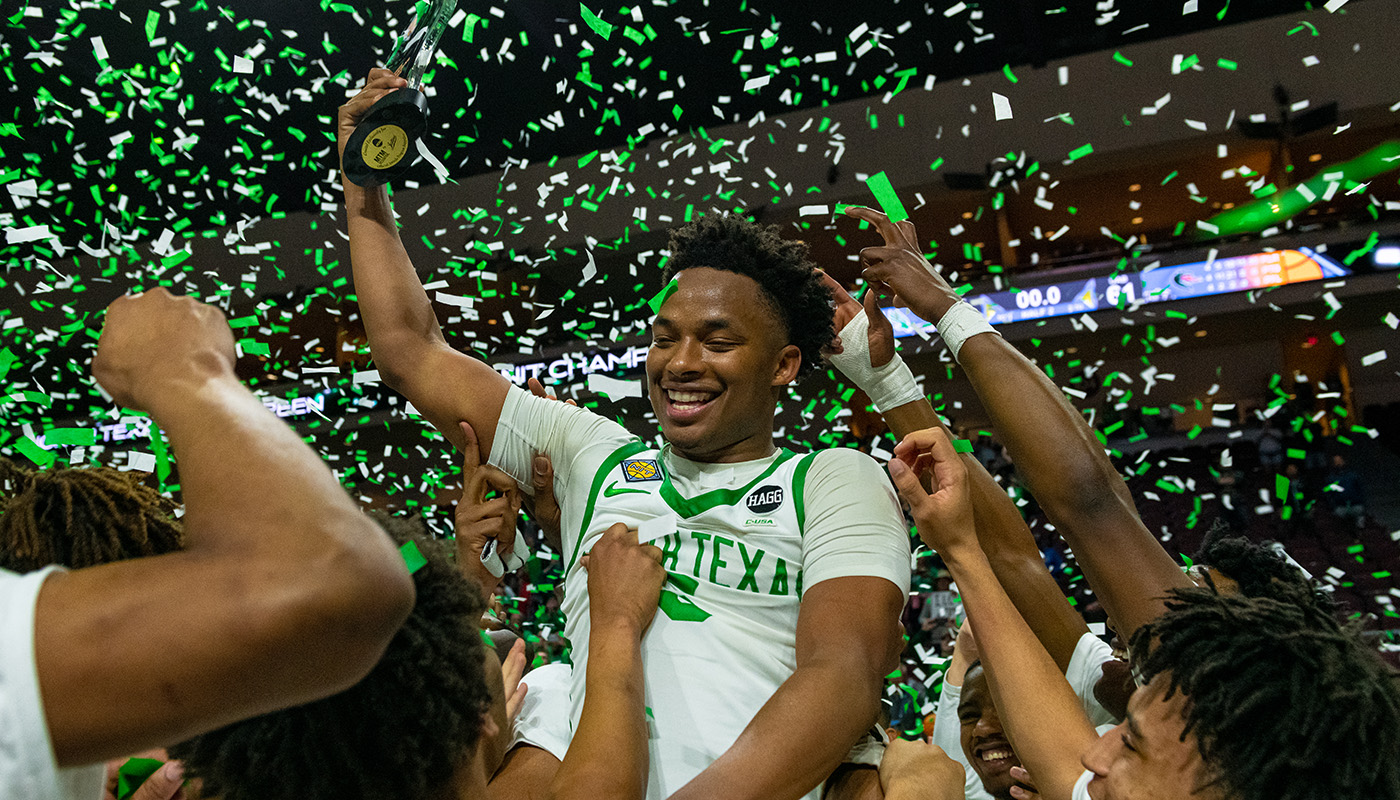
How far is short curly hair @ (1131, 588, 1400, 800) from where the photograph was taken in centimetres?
131

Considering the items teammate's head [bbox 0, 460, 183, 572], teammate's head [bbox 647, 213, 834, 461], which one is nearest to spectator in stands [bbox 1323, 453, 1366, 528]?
teammate's head [bbox 647, 213, 834, 461]

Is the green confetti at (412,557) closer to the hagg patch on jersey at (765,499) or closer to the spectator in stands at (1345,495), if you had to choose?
the hagg patch on jersey at (765,499)

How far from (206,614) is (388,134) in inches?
63.8

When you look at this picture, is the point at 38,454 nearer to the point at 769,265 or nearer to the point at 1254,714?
the point at 769,265

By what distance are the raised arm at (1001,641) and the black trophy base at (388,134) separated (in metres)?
1.18

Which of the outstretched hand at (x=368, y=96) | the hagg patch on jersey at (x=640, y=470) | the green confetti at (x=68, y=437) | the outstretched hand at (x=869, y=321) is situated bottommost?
the hagg patch on jersey at (x=640, y=470)

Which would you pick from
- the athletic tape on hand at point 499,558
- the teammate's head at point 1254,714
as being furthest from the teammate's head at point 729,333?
the teammate's head at point 1254,714

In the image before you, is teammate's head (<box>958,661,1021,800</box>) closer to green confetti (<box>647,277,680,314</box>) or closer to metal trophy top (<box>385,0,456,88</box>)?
green confetti (<box>647,277,680,314</box>)

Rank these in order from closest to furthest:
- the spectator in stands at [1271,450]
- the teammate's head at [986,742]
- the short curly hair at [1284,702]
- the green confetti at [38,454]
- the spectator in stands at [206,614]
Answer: the spectator in stands at [206,614], the short curly hair at [1284,702], the green confetti at [38,454], the teammate's head at [986,742], the spectator in stands at [1271,450]

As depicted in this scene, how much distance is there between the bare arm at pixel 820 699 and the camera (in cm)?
157

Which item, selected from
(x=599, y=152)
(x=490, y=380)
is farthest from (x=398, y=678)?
(x=599, y=152)

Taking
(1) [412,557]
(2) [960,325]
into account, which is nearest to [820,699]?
(1) [412,557]

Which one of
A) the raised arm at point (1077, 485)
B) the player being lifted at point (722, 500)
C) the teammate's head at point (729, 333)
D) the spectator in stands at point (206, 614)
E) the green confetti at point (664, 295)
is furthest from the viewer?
the green confetti at point (664, 295)

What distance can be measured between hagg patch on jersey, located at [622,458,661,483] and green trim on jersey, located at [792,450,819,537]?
282mm
